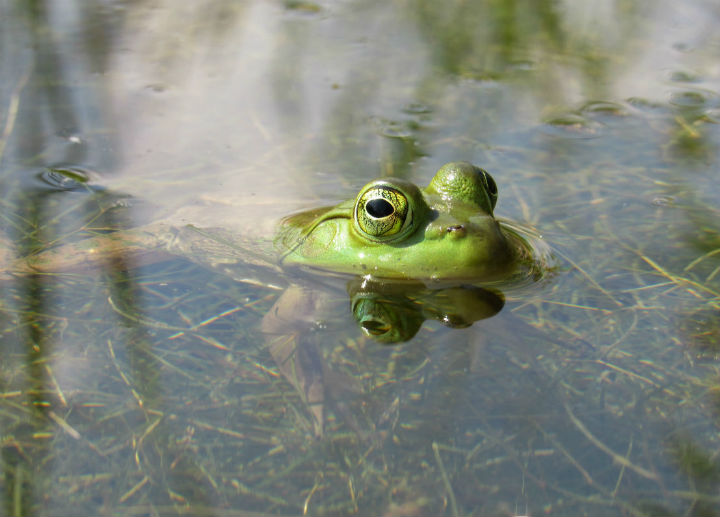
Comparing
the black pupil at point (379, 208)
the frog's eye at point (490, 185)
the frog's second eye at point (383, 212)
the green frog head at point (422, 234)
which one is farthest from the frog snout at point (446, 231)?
the frog's eye at point (490, 185)

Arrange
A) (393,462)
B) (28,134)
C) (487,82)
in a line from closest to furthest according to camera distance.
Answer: (393,462) < (28,134) < (487,82)

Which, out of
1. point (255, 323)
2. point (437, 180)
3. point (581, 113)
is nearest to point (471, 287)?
point (437, 180)

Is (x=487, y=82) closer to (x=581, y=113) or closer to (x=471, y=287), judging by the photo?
(x=581, y=113)

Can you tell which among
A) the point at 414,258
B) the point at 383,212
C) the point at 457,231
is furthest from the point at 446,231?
the point at 383,212

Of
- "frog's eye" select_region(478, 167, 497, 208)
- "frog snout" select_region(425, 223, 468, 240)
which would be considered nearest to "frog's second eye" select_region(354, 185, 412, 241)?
"frog snout" select_region(425, 223, 468, 240)

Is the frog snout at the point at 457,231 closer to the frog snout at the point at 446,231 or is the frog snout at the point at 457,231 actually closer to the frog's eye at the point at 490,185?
the frog snout at the point at 446,231

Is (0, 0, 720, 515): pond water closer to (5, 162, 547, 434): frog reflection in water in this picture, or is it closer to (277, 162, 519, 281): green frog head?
(5, 162, 547, 434): frog reflection in water

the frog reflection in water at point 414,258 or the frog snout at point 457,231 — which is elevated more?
the frog snout at point 457,231

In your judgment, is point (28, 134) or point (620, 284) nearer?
point (620, 284)
